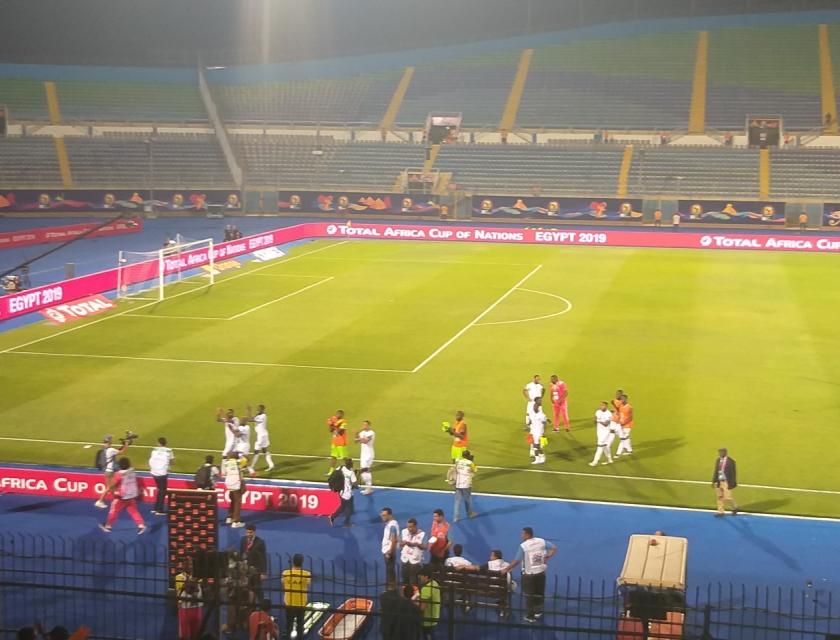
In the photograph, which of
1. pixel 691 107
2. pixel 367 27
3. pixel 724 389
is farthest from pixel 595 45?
pixel 724 389

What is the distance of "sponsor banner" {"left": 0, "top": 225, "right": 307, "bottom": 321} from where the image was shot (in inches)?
1700

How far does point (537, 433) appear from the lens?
1047 inches

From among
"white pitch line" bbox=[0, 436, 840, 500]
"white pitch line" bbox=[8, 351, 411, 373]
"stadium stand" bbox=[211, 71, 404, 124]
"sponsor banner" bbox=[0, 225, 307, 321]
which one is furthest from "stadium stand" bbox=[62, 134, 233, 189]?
"white pitch line" bbox=[0, 436, 840, 500]

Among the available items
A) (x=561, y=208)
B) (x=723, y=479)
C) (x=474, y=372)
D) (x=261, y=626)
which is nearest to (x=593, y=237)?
(x=561, y=208)

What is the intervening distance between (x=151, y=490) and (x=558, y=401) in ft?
36.7

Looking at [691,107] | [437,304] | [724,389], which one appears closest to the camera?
[724,389]

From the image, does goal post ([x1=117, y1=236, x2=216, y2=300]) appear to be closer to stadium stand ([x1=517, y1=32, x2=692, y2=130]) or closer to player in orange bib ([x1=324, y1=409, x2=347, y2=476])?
player in orange bib ([x1=324, y1=409, x2=347, y2=476])

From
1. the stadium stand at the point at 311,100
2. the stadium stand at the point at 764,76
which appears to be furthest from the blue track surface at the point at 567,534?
the stadium stand at the point at 311,100

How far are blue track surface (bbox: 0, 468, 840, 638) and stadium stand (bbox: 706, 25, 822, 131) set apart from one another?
68.7 m

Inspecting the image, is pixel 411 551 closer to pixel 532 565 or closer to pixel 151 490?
pixel 532 565

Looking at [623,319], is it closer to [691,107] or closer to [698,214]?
[698,214]

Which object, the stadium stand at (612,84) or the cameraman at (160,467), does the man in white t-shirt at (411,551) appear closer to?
the cameraman at (160,467)

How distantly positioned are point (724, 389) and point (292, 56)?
250 feet

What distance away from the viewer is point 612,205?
256 feet
